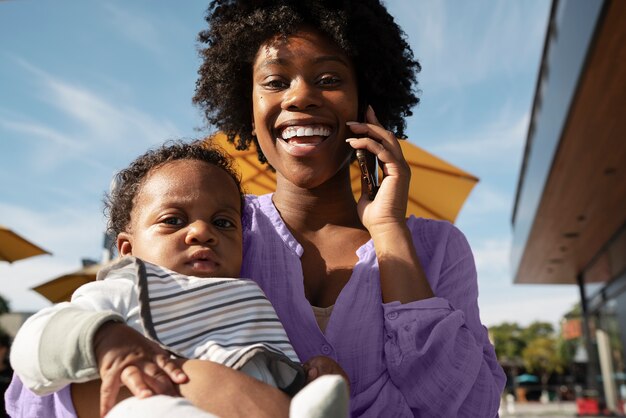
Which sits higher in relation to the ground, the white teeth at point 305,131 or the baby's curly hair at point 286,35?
the baby's curly hair at point 286,35

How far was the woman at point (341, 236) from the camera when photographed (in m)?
1.52

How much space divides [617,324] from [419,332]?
1838 centimetres

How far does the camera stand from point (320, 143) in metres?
1.81

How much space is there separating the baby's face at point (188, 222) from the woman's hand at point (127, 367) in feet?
0.96

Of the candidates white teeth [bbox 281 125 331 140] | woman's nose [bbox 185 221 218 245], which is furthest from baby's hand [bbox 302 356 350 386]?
white teeth [bbox 281 125 331 140]

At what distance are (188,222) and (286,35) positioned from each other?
688 mm

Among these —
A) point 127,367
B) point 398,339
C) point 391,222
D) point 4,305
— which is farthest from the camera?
point 4,305

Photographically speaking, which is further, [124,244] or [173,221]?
[124,244]

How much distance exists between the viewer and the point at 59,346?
1127mm

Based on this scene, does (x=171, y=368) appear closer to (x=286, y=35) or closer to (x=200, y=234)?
(x=200, y=234)

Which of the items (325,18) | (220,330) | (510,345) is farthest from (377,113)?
(510,345)

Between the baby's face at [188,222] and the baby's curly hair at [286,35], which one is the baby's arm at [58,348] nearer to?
the baby's face at [188,222]

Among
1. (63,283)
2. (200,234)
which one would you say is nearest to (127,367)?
(200,234)

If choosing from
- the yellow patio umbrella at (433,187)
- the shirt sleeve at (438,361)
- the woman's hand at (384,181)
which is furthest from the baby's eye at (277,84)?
the yellow patio umbrella at (433,187)
